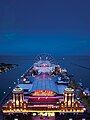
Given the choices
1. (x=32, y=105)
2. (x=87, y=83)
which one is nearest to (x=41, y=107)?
(x=32, y=105)

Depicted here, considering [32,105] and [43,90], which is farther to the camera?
[43,90]

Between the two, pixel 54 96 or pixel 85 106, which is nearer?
pixel 85 106

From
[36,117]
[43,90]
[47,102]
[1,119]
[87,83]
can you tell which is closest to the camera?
[1,119]

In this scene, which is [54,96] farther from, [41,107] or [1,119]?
[1,119]

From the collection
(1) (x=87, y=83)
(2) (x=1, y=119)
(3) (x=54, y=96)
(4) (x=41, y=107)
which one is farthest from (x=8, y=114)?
(1) (x=87, y=83)

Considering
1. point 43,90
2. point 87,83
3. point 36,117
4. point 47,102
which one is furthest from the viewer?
point 87,83

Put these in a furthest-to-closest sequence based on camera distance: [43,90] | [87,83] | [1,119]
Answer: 1. [87,83]
2. [43,90]
3. [1,119]

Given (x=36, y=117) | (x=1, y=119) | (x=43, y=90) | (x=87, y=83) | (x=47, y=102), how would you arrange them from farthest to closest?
(x=87, y=83) < (x=43, y=90) < (x=47, y=102) < (x=36, y=117) < (x=1, y=119)

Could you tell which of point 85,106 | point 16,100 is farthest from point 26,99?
point 85,106

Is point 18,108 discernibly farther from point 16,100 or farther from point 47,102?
point 47,102
